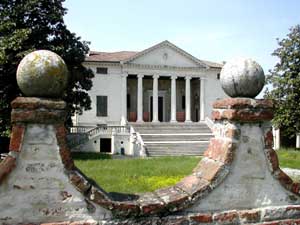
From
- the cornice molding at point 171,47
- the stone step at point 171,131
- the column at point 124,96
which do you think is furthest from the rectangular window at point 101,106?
the stone step at point 171,131

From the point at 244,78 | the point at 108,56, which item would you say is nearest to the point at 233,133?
the point at 244,78

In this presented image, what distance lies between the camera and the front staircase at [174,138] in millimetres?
26578

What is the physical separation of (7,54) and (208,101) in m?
26.2

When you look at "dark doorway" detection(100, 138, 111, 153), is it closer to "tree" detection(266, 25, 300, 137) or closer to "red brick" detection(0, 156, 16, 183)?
"tree" detection(266, 25, 300, 137)

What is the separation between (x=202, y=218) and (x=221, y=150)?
638mm

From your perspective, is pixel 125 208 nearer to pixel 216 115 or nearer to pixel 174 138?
pixel 216 115

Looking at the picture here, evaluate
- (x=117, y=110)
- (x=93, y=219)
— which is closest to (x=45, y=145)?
(x=93, y=219)

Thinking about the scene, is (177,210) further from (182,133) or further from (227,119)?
(182,133)

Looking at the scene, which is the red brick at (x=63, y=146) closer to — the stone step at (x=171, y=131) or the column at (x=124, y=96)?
the stone step at (x=171, y=131)

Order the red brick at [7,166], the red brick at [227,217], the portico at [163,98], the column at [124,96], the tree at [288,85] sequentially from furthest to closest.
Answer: the portico at [163,98] → the column at [124,96] → the tree at [288,85] → the red brick at [227,217] → the red brick at [7,166]

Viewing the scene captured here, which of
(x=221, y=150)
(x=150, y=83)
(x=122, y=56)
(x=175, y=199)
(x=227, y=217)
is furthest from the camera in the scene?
(x=150, y=83)

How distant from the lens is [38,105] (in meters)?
2.67

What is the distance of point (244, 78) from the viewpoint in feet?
10.5

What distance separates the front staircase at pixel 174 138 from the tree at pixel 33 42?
748cm
